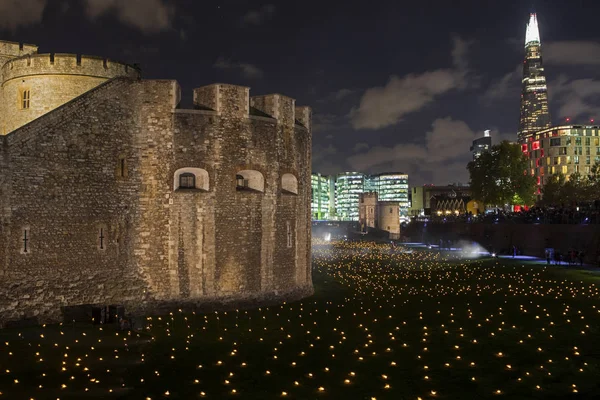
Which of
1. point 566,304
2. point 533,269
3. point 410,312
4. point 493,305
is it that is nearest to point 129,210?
point 410,312

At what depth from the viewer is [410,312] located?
22328 millimetres

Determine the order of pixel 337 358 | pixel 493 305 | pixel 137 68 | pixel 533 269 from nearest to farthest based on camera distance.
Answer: pixel 337 358, pixel 493 305, pixel 137 68, pixel 533 269

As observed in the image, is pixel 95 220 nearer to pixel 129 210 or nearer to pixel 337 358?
pixel 129 210

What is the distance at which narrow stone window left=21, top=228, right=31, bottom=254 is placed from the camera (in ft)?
62.3

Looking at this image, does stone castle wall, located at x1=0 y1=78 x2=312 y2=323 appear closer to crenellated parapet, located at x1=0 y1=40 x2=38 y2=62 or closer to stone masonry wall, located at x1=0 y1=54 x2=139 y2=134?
stone masonry wall, located at x1=0 y1=54 x2=139 y2=134

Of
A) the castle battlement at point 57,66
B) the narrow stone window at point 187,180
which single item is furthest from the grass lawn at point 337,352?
the castle battlement at point 57,66

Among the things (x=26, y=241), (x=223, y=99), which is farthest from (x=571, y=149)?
(x=26, y=241)

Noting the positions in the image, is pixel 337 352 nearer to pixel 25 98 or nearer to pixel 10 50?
pixel 25 98

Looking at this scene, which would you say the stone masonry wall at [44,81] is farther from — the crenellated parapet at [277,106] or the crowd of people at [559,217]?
the crowd of people at [559,217]

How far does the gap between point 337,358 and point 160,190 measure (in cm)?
1060

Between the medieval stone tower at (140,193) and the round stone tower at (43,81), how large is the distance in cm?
5

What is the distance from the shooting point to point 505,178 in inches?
3145

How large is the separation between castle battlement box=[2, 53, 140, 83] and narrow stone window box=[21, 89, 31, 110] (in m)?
0.74

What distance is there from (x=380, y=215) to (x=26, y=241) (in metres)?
84.5
